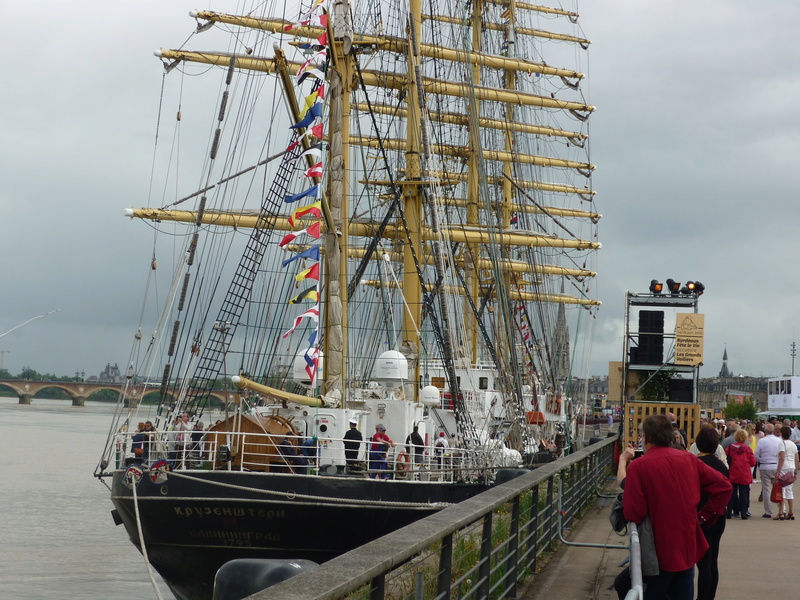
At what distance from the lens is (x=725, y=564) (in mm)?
11586

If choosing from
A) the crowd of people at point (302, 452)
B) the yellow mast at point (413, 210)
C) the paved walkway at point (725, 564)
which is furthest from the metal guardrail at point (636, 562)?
the yellow mast at point (413, 210)

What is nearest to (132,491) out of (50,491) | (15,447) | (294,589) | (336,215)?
(336,215)

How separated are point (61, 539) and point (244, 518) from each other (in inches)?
638

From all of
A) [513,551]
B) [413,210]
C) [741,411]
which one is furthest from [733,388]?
[513,551]

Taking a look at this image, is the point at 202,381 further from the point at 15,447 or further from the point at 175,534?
the point at 15,447

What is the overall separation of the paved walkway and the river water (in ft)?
40.8

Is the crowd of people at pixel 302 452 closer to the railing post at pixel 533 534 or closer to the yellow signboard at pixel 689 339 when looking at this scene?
the railing post at pixel 533 534

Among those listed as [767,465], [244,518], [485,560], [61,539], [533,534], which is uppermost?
[767,465]

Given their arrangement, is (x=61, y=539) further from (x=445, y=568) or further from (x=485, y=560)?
(x=445, y=568)

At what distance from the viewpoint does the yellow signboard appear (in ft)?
94.5

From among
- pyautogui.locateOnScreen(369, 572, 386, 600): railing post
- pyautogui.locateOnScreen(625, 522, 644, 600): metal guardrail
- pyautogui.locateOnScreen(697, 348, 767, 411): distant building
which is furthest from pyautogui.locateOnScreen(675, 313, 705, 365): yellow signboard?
pyautogui.locateOnScreen(697, 348, 767, 411): distant building

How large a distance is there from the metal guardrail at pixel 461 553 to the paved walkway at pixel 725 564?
262mm

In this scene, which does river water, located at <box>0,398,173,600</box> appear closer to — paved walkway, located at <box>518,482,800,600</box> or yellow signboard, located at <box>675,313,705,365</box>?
paved walkway, located at <box>518,482,800,600</box>

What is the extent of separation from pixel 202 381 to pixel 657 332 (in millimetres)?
14165
